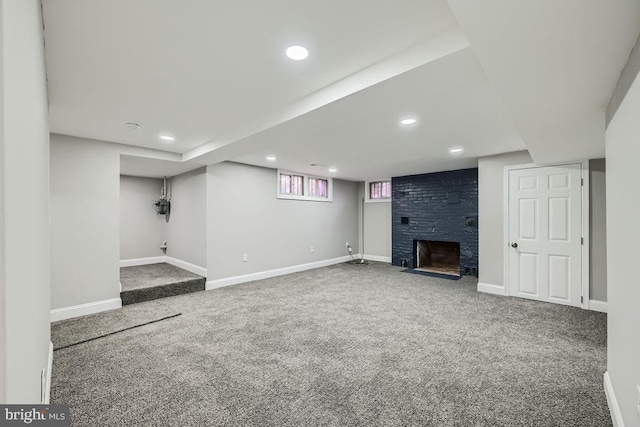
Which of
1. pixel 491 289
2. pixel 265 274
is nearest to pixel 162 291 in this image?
pixel 265 274

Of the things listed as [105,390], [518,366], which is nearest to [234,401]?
[105,390]

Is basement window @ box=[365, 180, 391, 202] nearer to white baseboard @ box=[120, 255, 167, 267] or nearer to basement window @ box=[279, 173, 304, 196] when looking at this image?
basement window @ box=[279, 173, 304, 196]

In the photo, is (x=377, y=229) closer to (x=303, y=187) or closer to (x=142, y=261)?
(x=303, y=187)

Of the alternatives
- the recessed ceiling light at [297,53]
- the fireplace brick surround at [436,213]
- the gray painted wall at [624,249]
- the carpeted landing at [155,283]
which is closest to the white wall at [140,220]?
the carpeted landing at [155,283]

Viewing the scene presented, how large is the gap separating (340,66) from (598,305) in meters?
4.46

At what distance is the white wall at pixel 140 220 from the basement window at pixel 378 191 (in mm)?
5081

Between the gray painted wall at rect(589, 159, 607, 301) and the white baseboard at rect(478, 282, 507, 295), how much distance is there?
102cm

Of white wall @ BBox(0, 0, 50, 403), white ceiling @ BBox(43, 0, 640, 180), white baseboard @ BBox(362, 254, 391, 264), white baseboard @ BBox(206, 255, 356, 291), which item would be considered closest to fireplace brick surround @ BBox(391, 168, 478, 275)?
white baseboard @ BBox(362, 254, 391, 264)

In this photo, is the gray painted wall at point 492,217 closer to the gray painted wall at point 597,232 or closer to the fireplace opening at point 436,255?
the gray painted wall at point 597,232

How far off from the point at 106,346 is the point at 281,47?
3069mm

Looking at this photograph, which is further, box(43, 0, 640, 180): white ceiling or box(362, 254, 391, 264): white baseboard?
box(362, 254, 391, 264): white baseboard

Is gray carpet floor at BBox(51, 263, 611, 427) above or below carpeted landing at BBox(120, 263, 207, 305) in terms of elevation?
below

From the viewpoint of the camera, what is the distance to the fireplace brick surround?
5.80 m

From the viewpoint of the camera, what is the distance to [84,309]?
143 inches
